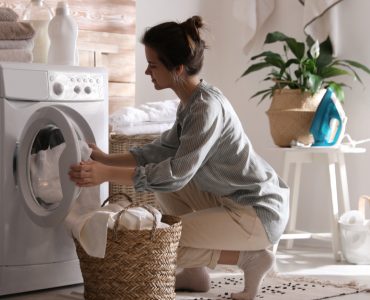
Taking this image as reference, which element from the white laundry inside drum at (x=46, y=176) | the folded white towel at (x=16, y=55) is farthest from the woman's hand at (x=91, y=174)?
the folded white towel at (x=16, y=55)

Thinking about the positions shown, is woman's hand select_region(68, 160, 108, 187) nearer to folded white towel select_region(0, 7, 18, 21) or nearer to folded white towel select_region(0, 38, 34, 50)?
folded white towel select_region(0, 38, 34, 50)

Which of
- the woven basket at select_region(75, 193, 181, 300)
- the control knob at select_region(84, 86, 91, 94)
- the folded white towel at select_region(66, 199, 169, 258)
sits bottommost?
the woven basket at select_region(75, 193, 181, 300)

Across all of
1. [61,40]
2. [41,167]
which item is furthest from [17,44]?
[41,167]

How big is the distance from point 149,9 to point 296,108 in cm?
96

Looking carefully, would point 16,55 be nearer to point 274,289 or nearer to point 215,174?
point 215,174

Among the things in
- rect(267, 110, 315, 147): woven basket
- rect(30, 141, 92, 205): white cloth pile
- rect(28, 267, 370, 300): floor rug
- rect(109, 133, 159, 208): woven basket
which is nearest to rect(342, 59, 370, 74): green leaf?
rect(267, 110, 315, 147): woven basket

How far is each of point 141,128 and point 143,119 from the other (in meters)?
0.04

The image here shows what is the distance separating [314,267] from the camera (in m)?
3.07

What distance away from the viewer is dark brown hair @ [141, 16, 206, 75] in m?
2.24

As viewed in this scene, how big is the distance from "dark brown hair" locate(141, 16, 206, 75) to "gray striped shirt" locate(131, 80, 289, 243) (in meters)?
0.11

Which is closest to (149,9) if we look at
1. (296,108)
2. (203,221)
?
(296,108)

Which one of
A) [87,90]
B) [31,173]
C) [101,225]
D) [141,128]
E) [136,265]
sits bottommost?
[136,265]

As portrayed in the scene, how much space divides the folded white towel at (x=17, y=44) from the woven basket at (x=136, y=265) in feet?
2.58

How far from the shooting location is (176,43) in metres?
2.24
